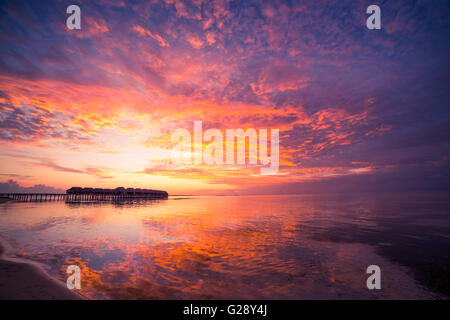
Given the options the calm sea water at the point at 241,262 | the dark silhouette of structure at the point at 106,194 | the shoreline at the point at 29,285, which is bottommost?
the dark silhouette of structure at the point at 106,194

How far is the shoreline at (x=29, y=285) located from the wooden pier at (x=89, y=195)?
80.9 metres

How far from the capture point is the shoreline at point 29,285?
22.3 feet

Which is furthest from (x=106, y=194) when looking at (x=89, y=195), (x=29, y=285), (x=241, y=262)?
(x=241, y=262)

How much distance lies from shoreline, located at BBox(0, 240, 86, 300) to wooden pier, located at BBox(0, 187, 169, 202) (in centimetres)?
8089

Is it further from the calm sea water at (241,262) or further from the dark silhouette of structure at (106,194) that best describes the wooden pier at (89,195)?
the calm sea water at (241,262)

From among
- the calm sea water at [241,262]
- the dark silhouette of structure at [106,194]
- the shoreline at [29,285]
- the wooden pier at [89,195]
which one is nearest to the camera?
the shoreline at [29,285]

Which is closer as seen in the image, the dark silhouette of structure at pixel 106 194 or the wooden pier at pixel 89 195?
the wooden pier at pixel 89 195

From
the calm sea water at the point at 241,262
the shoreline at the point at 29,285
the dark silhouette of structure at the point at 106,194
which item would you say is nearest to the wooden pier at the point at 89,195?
the dark silhouette of structure at the point at 106,194

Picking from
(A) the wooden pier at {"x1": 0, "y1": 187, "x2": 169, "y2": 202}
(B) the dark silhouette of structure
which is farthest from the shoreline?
(B) the dark silhouette of structure

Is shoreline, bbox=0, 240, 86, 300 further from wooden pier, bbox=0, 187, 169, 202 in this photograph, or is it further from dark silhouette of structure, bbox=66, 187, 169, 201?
dark silhouette of structure, bbox=66, 187, 169, 201

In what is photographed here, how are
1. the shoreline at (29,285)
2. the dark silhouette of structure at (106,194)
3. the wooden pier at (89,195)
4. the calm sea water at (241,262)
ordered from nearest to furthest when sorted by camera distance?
1. the shoreline at (29,285)
2. the calm sea water at (241,262)
3. the wooden pier at (89,195)
4. the dark silhouette of structure at (106,194)

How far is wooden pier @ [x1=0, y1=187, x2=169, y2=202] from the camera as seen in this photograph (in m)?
71.2

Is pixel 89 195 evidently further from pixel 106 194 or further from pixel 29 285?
pixel 29 285
